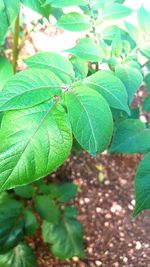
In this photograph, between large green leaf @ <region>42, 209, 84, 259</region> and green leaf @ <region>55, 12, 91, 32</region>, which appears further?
large green leaf @ <region>42, 209, 84, 259</region>

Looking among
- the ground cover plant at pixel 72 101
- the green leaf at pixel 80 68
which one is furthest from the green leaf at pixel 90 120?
the green leaf at pixel 80 68

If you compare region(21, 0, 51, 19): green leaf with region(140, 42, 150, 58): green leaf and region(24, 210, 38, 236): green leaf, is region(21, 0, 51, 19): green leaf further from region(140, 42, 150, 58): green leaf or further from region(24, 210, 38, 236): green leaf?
region(24, 210, 38, 236): green leaf

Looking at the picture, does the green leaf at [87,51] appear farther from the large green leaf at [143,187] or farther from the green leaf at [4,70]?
the green leaf at [4,70]

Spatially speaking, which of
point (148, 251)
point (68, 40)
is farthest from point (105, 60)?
point (68, 40)

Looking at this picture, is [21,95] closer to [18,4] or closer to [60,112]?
[60,112]

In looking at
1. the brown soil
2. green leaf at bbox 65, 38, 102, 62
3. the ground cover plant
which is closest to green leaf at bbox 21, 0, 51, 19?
the ground cover plant
